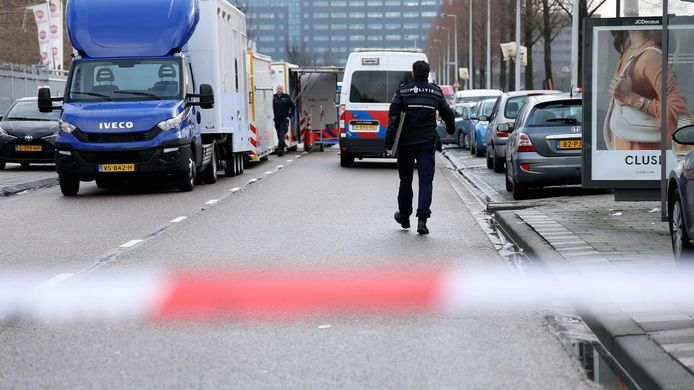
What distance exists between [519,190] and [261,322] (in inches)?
416

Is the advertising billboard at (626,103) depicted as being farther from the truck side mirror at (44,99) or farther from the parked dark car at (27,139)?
the parked dark car at (27,139)

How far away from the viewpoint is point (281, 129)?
35.2 meters

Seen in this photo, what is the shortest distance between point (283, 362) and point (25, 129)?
Result: 69.6ft

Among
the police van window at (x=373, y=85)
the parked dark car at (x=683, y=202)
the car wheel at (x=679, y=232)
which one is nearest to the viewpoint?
the parked dark car at (x=683, y=202)

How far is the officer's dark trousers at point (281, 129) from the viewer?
34.7 metres

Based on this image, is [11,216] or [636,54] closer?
[636,54]

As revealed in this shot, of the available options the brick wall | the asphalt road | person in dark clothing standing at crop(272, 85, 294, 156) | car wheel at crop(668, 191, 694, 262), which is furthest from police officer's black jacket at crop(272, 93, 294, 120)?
the brick wall

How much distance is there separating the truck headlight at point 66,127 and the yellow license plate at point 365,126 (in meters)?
9.60

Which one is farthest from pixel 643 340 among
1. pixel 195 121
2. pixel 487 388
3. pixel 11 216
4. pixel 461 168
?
pixel 461 168

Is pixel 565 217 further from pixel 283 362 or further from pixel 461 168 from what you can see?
pixel 461 168

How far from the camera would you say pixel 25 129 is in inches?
1038

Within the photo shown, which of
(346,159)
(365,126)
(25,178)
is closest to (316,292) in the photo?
(25,178)

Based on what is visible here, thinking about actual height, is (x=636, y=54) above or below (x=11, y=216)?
above

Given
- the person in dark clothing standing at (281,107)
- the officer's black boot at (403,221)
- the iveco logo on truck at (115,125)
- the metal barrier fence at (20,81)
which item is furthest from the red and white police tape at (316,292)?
the metal barrier fence at (20,81)
